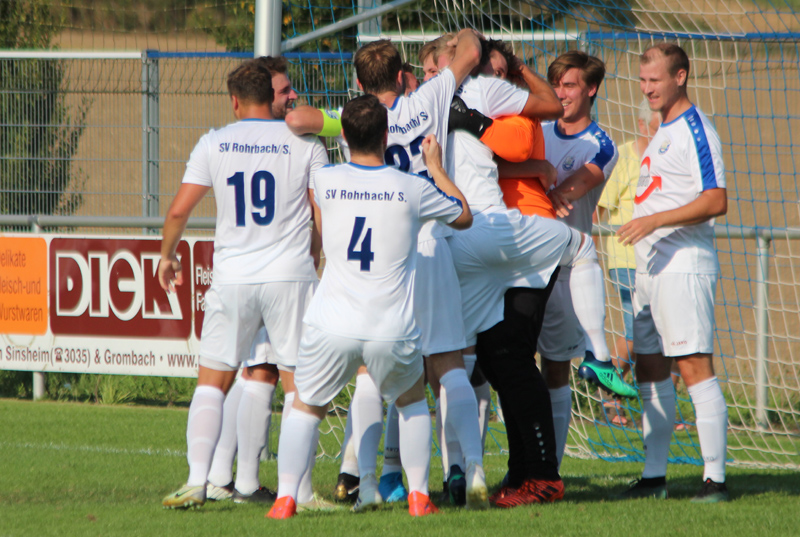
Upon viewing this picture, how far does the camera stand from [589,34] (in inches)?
284

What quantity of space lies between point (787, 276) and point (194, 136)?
6308mm

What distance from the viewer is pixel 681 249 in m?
4.93

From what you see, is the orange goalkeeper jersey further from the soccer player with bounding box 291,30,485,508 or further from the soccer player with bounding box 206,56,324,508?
the soccer player with bounding box 206,56,324,508

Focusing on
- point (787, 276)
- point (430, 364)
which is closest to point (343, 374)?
point (430, 364)

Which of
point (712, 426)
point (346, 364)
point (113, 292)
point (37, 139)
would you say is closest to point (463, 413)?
point (346, 364)

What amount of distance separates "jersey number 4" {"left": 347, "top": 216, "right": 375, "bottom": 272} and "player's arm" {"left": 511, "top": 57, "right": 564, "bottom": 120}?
1057mm

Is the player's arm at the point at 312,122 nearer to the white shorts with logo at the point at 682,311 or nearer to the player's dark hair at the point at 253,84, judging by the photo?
the player's dark hair at the point at 253,84

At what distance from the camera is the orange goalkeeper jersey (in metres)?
4.66

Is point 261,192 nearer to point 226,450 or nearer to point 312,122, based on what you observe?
point 312,122

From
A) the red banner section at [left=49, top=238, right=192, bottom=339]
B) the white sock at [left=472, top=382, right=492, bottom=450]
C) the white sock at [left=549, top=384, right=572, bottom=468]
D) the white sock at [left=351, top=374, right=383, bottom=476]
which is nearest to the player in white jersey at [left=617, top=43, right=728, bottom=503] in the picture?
the white sock at [left=549, top=384, right=572, bottom=468]

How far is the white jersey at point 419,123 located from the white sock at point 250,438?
4.16 ft

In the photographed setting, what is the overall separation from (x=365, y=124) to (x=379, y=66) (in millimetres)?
537

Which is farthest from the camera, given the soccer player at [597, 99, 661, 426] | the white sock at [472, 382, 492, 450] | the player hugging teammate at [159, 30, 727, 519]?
the soccer player at [597, 99, 661, 426]

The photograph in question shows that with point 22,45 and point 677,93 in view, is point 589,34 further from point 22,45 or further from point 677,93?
point 22,45
